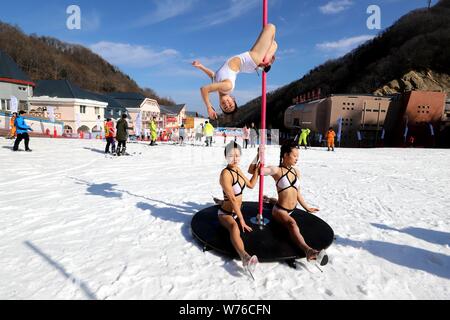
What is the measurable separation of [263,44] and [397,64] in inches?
1995

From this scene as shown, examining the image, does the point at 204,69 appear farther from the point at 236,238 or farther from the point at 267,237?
the point at 267,237

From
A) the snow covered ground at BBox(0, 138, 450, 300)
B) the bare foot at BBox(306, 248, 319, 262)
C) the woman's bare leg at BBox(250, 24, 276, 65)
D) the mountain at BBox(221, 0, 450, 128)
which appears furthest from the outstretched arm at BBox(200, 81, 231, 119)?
the mountain at BBox(221, 0, 450, 128)

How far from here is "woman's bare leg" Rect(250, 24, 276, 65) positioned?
10.5 ft

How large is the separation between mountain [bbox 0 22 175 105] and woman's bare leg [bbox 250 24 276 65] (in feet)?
256

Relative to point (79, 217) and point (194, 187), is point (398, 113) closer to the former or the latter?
point (194, 187)

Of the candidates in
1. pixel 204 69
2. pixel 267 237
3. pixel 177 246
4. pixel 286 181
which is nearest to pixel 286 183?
pixel 286 181

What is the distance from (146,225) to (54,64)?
8422 centimetres

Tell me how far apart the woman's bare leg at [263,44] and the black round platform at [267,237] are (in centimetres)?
246

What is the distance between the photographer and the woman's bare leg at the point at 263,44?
10.5ft

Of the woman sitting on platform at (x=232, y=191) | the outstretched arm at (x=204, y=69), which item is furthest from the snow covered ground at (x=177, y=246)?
the outstretched arm at (x=204, y=69)

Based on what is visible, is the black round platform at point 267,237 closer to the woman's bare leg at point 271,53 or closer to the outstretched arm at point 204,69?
the outstretched arm at point 204,69

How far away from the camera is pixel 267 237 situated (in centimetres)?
369

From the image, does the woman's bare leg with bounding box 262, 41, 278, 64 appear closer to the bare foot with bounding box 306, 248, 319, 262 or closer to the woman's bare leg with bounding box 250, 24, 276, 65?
the woman's bare leg with bounding box 250, 24, 276, 65

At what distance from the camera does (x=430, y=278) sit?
301 cm
